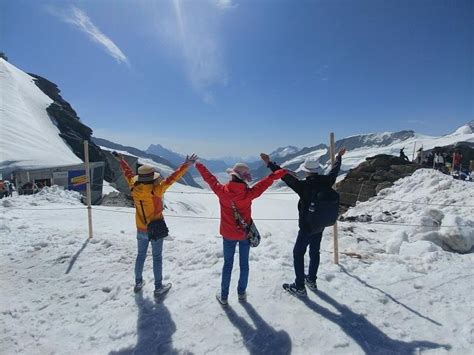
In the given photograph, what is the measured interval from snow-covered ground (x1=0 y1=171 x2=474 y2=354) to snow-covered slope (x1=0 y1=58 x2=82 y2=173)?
34.1 metres

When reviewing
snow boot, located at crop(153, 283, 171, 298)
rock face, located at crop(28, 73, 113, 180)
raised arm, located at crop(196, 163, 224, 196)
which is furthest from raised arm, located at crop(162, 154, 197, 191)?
rock face, located at crop(28, 73, 113, 180)

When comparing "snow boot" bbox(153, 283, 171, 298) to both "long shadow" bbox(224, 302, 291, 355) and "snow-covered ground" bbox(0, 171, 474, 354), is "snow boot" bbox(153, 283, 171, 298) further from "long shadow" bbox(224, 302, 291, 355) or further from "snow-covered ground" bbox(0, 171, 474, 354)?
"long shadow" bbox(224, 302, 291, 355)

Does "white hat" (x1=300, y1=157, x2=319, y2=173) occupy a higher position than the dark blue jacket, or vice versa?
"white hat" (x1=300, y1=157, x2=319, y2=173)

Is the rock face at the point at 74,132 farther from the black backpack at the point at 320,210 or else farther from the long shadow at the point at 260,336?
the black backpack at the point at 320,210

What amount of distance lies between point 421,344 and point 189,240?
592cm

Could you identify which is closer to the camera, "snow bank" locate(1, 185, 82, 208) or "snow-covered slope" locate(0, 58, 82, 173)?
"snow bank" locate(1, 185, 82, 208)

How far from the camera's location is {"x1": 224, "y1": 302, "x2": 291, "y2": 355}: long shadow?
4.30 meters

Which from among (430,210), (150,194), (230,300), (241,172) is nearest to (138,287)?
(230,300)

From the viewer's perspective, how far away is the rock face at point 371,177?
71.5ft

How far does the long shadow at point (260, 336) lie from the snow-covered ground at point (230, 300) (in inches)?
0.6

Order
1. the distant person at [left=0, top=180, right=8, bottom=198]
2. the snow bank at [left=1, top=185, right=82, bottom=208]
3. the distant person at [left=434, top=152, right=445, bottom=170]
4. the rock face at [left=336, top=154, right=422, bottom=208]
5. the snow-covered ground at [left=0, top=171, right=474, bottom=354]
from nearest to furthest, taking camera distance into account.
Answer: the snow-covered ground at [left=0, top=171, right=474, bottom=354] → the snow bank at [left=1, top=185, right=82, bottom=208] → the distant person at [left=0, top=180, right=8, bottom=198] → the rock face at [left=336, top=154, right=422, bottom=208] → the distant person at [left=434, top=152, right=445, bottom=170]

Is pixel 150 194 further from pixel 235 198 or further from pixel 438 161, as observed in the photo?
pixel 438 161

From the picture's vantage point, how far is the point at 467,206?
12.0 meters

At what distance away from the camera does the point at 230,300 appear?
5477 millimetres
